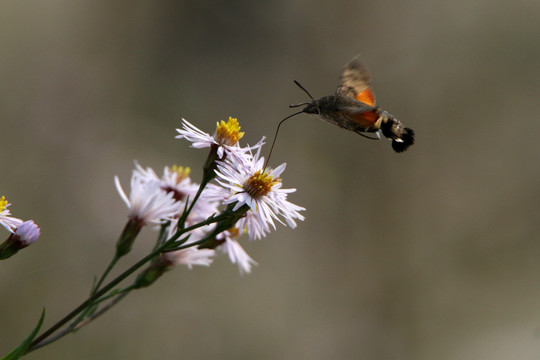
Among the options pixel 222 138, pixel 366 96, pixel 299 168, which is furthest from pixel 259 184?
pixel 299 168

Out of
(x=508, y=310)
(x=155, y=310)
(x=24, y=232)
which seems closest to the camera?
(x=24, y=232)

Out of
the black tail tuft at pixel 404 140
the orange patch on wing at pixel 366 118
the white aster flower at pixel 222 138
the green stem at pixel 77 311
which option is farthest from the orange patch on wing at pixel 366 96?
the green stem at pixel 77 311

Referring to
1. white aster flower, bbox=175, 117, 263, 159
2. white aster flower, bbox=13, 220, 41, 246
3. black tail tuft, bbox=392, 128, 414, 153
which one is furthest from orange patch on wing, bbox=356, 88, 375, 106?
white aster flower, bbox=13, 220, 41, 246

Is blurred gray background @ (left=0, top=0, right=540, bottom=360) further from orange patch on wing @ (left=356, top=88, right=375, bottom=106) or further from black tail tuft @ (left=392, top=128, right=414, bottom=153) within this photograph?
black tail tuft @ (left=392, top=128, right=414, bottom=153)

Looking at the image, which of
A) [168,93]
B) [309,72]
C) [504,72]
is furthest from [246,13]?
[504,72]

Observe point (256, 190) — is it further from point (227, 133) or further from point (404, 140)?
point (404, 140)

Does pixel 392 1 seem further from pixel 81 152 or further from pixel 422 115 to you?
pixel 81 152
